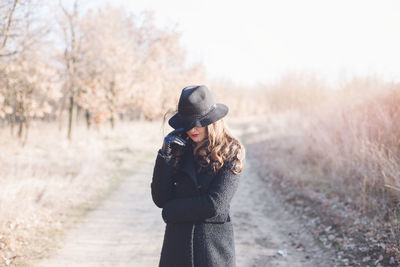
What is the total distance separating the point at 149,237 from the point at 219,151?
3574 millimetres

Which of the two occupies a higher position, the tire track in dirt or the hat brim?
the hat brim

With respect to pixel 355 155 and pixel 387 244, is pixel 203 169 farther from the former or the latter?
pixel 355 155

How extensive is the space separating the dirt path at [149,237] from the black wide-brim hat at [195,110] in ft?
9.48

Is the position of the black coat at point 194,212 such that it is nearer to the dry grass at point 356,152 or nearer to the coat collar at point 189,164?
the coat collar at point 189,164

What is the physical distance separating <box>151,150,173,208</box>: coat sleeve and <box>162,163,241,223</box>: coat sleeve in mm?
78

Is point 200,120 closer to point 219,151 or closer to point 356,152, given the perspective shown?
point 219,151

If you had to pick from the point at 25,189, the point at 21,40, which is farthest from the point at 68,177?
the point at 21,40

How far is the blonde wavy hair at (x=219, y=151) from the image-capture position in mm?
2025

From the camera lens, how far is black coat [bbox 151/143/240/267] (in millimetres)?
1959

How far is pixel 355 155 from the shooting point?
6762 millimetres

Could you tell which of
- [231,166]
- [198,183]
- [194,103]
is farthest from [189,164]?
[194,103]

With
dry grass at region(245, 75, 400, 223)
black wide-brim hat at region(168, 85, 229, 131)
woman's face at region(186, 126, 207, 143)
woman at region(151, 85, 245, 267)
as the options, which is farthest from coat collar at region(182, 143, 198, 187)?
dry grass at region(245, 75, 400, 223)

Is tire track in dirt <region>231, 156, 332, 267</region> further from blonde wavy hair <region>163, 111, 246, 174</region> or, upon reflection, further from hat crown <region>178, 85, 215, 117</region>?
hat crown <region>178, 85, 215, 117</region>

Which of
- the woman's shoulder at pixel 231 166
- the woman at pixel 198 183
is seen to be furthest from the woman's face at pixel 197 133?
the woman's shoulder at pixel 231 166
